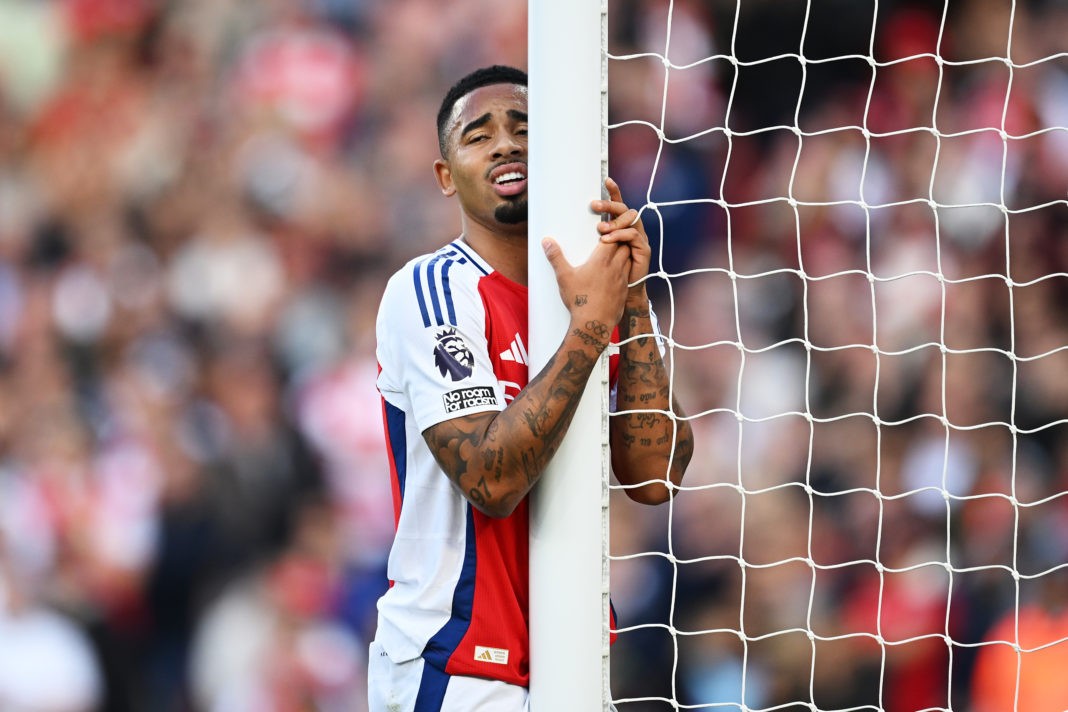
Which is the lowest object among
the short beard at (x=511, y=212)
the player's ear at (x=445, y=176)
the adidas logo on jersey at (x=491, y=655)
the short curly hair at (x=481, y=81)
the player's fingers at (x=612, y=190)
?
the adidas logo on jersey at (x=491, y=655)

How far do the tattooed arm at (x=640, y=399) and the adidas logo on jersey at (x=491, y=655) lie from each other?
31cm

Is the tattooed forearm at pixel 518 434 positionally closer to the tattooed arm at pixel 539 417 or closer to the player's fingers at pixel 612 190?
the tattooed arm at pixel 539 417

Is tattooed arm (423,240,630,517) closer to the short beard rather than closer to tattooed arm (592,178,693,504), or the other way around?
tattooed arm (592,178,693,504)

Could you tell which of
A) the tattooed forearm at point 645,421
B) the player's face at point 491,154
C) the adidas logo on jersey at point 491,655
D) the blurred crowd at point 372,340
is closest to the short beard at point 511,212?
the player's face at point 491,154

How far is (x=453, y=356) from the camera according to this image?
1.57 m

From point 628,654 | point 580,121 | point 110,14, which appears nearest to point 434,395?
point 580,121

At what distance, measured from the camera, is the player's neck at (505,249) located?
1774mm

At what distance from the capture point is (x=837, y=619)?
126 inches

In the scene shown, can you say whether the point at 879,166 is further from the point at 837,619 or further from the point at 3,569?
the point at 3,569

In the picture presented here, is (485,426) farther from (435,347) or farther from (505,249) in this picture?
(505,249)

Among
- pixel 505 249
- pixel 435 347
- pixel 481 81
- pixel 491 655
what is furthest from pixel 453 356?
pixel 481 81

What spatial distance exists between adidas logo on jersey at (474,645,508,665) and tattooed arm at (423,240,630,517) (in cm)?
20

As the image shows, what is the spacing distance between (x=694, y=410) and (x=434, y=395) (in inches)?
74.5

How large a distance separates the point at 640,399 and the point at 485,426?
27 cm
